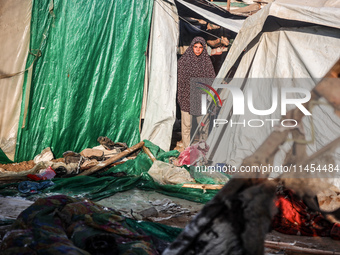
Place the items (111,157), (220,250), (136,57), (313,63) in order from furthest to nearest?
(136,57), (111,157), (313,63), (220,250)

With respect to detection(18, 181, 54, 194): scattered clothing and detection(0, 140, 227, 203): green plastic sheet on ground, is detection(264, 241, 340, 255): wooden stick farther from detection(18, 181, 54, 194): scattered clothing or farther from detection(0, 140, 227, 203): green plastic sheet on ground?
detection(18, 181, 54, 194): scattered clothing

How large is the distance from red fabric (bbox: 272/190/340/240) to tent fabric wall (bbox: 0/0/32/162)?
4160 mm

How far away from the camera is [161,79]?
6926mm

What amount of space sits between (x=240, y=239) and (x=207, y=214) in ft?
0.53

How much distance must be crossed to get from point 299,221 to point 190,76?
380cm

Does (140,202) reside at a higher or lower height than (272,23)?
lower

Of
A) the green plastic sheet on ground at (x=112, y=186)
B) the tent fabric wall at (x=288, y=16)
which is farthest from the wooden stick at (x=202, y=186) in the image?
the tent fabric wall at (x=288, y=16)

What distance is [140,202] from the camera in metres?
4.72

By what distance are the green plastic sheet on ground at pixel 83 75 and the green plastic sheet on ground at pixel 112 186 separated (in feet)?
4.18

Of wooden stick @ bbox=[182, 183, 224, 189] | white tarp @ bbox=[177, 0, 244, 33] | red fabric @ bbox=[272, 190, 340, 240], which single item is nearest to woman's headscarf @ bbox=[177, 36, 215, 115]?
white tarp @ bbox=[177, 0, 244, 33]

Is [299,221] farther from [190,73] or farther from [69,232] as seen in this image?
[190,73]

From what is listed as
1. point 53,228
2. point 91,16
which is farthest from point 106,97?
point 53,228

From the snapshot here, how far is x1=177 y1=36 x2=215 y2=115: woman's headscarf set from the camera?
23.4ft

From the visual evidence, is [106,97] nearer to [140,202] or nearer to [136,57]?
[136,57]
